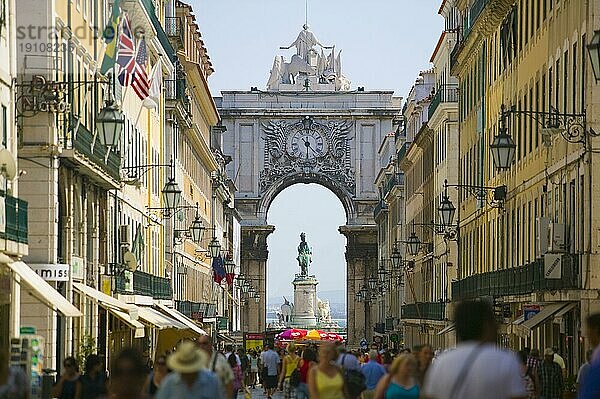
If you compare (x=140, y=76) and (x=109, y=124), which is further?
(x=140, y=76)

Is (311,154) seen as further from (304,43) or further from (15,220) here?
(15,220)

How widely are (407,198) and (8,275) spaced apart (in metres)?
73.3

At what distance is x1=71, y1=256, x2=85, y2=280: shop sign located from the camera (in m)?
40.1

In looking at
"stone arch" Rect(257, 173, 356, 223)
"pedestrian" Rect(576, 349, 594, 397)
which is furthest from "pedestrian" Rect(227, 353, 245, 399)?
"stone arch" Rect(257, 173, 356, 223)

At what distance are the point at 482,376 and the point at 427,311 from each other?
68844 millimetres

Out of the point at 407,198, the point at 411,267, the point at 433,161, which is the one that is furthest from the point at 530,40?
the point at 407,198

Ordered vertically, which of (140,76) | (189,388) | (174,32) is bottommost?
(189,388)

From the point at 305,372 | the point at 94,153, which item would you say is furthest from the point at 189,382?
the point at 94,153

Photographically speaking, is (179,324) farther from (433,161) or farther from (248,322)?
(248,322)

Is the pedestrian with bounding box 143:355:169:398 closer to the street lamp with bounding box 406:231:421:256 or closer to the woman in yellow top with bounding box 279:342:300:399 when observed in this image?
the woman in yellow top with bounding box 279:342:300:399

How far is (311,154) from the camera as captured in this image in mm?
150875

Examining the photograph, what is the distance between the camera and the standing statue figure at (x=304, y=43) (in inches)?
6590

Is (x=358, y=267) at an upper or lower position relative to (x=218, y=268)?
upper

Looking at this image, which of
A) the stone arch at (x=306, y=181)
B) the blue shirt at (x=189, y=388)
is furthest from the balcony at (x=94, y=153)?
the stone arch at (x=306, y=181)
